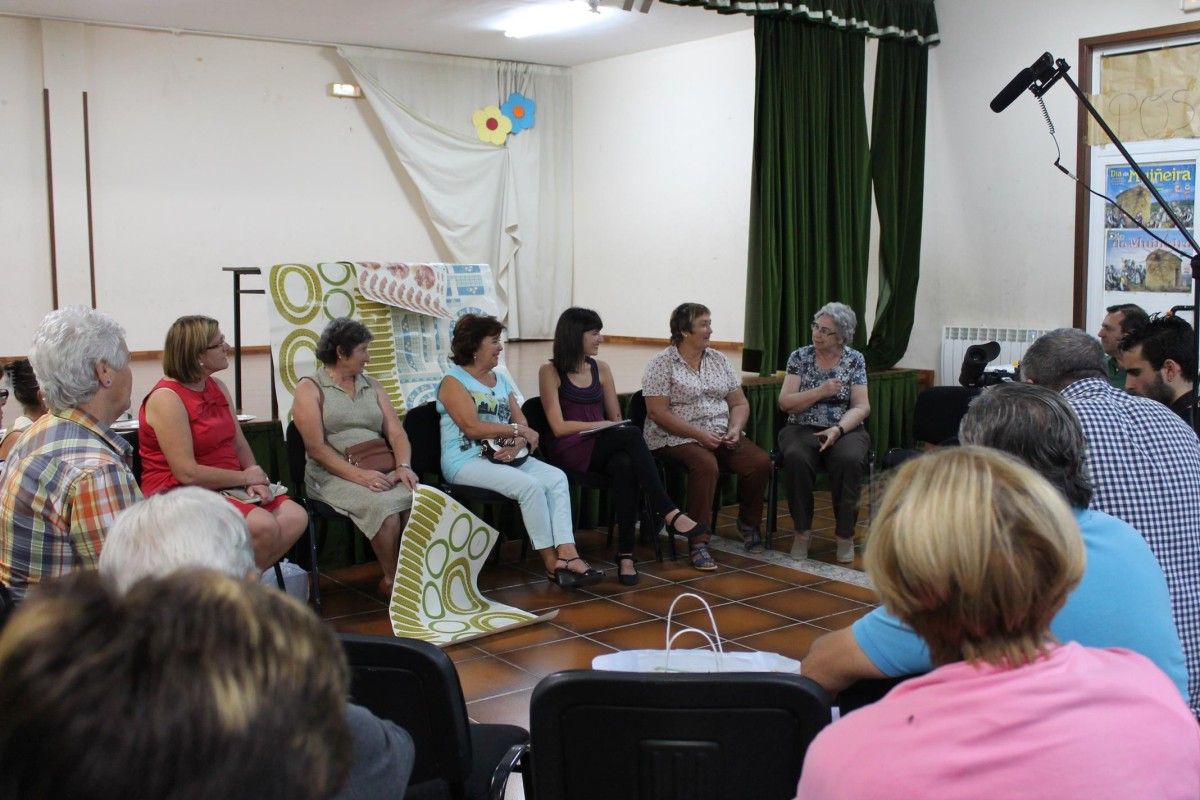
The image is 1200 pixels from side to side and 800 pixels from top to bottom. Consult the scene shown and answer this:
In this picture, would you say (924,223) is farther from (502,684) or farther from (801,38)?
(502,684)

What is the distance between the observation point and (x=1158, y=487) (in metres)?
2.16

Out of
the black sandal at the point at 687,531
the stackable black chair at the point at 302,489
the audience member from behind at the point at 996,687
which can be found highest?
the audience member from behind at the point at 996,687

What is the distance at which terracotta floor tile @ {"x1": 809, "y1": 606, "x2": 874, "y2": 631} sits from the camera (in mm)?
4004

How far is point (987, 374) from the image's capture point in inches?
210

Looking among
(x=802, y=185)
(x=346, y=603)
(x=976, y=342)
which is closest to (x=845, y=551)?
(x=346, y=603)

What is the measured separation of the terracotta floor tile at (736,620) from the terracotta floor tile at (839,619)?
0.11 m

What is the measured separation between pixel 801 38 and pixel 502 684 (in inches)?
159

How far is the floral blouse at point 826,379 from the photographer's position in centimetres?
505

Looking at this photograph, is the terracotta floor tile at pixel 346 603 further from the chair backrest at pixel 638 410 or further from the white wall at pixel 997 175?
the white wall at pixel 997 175

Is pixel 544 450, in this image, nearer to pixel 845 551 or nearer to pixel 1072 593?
pixel 845 551

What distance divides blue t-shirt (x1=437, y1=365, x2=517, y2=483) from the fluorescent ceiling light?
401cm

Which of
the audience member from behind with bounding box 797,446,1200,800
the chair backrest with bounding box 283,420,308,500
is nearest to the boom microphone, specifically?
the chair backrest with bounding box 283,420,308,500

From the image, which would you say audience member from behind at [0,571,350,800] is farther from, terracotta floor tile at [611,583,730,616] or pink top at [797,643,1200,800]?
terracotta floor tile at [611,583,730,616]

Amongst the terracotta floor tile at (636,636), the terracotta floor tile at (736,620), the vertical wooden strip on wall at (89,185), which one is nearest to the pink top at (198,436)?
the terracotta floor tile at (636,636)
